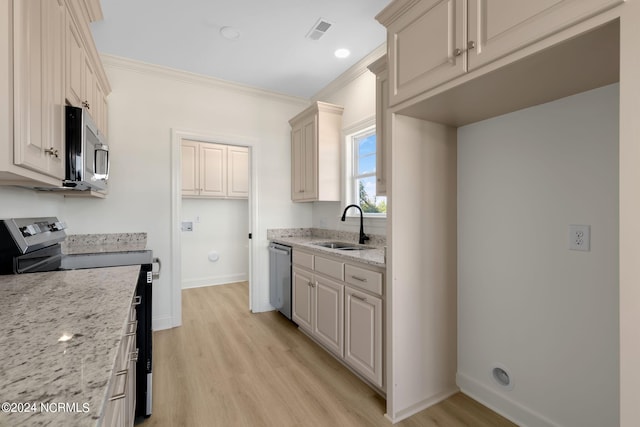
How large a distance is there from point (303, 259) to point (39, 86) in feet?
7.00

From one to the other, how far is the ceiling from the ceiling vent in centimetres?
→ 3

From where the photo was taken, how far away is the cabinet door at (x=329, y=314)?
2273 millimetres

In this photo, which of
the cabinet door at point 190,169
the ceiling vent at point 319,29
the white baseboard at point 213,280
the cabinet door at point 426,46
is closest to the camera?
the cabinet door at point 426,46

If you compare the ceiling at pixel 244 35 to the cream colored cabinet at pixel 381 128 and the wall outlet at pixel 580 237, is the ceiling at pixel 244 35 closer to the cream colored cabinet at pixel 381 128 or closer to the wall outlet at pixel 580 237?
the cream colored cabinet at pixel 381 128

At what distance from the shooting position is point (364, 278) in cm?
200

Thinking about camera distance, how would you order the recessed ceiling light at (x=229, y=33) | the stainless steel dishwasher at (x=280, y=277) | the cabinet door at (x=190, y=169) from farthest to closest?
the cabinet door at (x=190, y=169) → the stainless steel dishwasher at (x=280, y=277) → the recessed ceiling light at (x=229, y=33)

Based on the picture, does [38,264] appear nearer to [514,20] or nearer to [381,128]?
[381,128]

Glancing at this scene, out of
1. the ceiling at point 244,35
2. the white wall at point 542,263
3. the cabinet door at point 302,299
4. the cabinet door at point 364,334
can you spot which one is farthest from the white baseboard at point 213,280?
the white wall at point 542,263

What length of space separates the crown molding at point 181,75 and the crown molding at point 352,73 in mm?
488

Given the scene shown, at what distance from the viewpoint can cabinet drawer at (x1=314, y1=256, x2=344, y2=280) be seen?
2.26 m

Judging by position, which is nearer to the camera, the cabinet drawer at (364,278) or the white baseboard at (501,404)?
the white baseboard at (501,404)

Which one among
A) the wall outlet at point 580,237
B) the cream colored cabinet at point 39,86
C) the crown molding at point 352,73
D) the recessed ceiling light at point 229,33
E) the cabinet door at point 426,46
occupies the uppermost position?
the recessed ceiling light at point 229,33

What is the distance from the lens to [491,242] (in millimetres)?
1850

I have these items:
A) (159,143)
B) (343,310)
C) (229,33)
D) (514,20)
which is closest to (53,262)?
(159,143)
